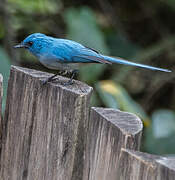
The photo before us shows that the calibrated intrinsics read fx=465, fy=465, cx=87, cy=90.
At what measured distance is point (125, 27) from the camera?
7.88 m

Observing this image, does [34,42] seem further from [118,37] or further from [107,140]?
[118,37]

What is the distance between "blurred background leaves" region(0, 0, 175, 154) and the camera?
606 centimetres

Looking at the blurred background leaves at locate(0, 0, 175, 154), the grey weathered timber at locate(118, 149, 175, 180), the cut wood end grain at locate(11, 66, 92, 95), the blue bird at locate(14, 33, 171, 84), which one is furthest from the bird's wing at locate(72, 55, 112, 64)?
the blurred background leaves at locate(0, 0, 175, 154)

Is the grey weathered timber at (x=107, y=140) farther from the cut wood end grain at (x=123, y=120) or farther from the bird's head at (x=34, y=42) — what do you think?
the bird's head at (x=34, y=42)

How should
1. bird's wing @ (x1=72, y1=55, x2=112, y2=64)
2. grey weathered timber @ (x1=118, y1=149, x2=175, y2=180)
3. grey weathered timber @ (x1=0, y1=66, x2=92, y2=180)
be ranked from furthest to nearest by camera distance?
bird's wing @ (x1=72, y1=55, x2=112, y2=64)
grey weathered timber @ (x1=0, y1=66, x2=92, y2=180)
grey weathered timber @ (x1=118, y1=149, x2=175, y2=180)

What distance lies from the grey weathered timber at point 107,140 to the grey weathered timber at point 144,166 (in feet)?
0.22

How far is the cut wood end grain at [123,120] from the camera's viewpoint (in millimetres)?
2045

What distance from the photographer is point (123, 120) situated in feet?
7.02

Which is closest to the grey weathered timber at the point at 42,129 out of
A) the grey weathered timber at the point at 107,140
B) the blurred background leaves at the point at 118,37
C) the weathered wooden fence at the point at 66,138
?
the weathered wooden fence at the point at 66,138

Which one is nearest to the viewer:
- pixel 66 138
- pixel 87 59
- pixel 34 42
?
pixel 66 138

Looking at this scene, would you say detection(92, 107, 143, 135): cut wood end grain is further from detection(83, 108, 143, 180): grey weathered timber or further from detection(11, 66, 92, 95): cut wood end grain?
detection(11, 66, 92, 95): cut wood end grain

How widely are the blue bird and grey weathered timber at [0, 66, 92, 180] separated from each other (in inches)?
30.5

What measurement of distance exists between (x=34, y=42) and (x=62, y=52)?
0.84ft

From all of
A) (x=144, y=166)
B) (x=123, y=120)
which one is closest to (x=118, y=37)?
(x=123, y=120)
